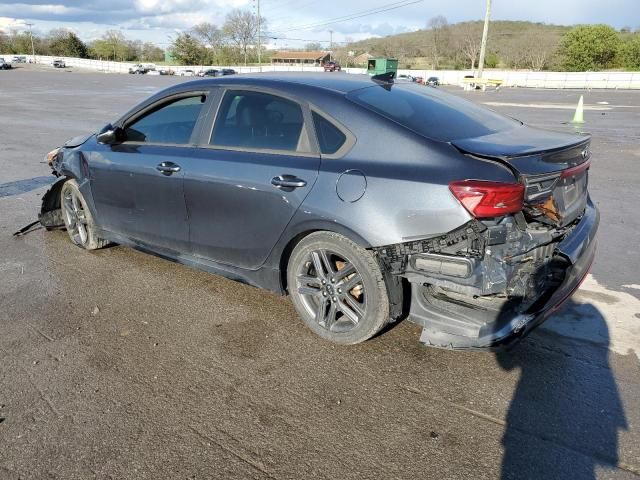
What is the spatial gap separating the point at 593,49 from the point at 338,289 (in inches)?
2995

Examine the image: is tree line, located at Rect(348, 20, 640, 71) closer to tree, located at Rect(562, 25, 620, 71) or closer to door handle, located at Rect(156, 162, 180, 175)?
tree, located at Rect(562, 25, 620, 71)

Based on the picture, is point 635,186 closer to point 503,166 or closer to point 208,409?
point 503,166

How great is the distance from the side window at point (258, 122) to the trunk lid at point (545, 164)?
113 centimetres

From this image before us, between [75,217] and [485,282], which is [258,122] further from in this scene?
[75,217]

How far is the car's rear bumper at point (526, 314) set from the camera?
9.37 ft

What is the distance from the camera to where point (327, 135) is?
3.33m

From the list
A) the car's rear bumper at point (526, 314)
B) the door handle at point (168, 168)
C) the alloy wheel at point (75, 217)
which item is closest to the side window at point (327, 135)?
the car's rear bumper at point (526, 314)

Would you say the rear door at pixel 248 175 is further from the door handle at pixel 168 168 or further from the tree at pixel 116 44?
the tree at pixel 116 44

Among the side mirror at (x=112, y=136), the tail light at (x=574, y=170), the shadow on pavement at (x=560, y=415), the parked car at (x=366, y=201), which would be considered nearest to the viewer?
the shadow on pavement at (x=560, y=415)

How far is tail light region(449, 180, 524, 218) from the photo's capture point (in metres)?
2.74

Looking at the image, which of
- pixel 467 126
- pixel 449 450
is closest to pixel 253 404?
pixel 449 450

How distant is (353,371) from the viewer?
3145mm

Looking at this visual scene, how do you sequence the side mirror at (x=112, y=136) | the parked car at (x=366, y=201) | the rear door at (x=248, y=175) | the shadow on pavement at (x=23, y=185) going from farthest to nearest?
the shadow on pavement at (x=23, y=185), the side mirror at (x=112, y=136), the rear door at (x=248, y=175), the parked car at (x=366, y=201)

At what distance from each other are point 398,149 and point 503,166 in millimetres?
607
